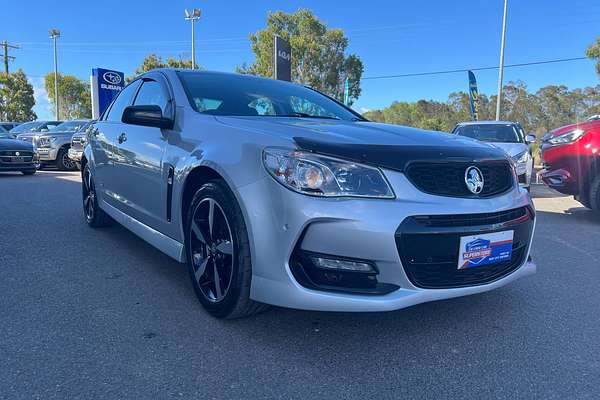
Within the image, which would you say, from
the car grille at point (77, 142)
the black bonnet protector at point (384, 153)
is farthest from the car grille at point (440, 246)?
the car grille at point (77, 142)

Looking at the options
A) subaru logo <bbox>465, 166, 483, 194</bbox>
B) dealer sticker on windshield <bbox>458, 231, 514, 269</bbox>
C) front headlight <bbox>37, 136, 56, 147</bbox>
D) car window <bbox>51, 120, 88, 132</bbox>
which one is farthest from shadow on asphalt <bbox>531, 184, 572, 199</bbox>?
front headlight <bbox>37, 136, 56, 147</bbox>

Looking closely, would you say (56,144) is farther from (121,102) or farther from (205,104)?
(205,104)

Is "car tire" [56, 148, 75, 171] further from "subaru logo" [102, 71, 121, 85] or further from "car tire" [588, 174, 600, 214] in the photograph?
"car tire" [588, 174, 600, 214]

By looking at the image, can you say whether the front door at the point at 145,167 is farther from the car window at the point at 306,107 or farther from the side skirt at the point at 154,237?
the car window at the point at 306,107

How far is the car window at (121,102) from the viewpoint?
4.31 meters

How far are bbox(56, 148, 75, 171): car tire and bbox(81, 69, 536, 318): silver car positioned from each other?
11905mm

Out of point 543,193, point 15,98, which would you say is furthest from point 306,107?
point 15,98

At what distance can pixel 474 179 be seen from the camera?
246 cm

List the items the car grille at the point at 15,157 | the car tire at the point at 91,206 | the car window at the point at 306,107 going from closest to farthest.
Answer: the car window at the point at 306,107 → the car tire at the point at 91,206 → the car grille at the point at 15,157

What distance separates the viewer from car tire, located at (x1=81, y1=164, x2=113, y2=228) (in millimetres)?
4961

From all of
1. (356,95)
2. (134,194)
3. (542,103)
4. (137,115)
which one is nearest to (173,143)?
(137,115)

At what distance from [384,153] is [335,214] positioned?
403 mm

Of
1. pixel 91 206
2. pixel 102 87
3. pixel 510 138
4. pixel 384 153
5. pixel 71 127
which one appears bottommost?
pixel 91 206

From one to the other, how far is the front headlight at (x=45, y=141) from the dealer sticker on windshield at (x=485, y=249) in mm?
13657
